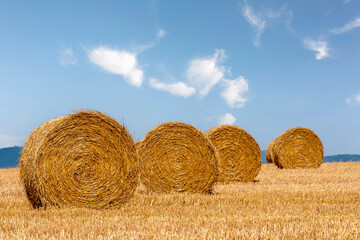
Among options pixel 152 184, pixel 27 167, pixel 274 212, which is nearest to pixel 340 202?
pixel 274 212

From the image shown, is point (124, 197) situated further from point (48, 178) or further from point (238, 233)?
point (238, 233)

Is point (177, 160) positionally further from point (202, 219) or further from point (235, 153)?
point (202, 219)

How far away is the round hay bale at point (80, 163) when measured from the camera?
733 cm

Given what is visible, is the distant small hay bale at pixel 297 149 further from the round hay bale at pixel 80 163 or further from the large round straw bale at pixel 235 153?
the round hay bale at pixel 80 163

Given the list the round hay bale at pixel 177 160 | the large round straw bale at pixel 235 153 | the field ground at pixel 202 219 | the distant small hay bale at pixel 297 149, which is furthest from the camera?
the distant small hay bale at pixel 297 149

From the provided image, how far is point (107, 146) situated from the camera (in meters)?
7.84

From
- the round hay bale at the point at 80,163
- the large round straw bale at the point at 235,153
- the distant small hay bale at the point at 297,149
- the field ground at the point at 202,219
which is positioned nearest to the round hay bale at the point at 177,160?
the field ground at the point at 202,219

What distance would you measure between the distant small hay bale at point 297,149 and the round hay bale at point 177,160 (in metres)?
8.72

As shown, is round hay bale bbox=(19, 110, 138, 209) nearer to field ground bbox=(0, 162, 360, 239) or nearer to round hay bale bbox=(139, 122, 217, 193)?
field ground bbox=(0, 162, 360, 239)

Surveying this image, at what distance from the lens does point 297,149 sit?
1845cm

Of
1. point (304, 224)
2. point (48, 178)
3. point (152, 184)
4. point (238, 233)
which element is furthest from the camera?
point (152, 184)

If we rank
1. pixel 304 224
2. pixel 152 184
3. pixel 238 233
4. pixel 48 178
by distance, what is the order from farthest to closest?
pixel 152 184 → pixel 48 178 → pixel 304 224 → pixel 238 233

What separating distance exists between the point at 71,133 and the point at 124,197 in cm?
160

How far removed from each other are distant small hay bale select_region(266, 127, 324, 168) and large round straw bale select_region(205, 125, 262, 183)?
5109 millimetres
